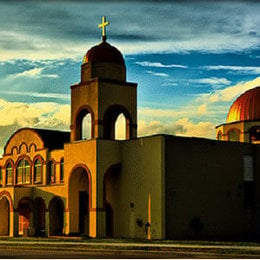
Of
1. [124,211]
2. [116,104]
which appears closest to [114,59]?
[116,104]

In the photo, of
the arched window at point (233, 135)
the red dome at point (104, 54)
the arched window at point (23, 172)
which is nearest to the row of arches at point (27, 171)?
the arched window at point (23, 172)

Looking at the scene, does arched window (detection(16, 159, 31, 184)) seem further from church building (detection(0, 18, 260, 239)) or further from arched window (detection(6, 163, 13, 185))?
church building (detection(0, 18, 260, 239))

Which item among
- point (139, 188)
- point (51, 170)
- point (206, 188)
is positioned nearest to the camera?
point (139, 188)

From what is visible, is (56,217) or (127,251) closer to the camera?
(127,251)

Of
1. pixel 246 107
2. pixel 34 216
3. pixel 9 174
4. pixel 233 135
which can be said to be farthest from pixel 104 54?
pixel 9 174

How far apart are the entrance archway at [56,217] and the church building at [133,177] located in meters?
0.08

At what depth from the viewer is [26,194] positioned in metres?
51.1

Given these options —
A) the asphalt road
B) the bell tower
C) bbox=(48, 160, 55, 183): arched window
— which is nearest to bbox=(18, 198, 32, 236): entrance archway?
bbox=(48, 160, 55, 183): arched window

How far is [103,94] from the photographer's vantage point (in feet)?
150

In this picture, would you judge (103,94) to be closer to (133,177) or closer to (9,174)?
(133,177)

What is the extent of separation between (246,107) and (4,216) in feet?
71.7

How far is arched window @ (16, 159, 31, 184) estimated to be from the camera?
5428cm

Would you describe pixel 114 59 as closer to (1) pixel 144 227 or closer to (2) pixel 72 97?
(2) pixel 72 97

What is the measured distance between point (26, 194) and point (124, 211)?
10092mm
